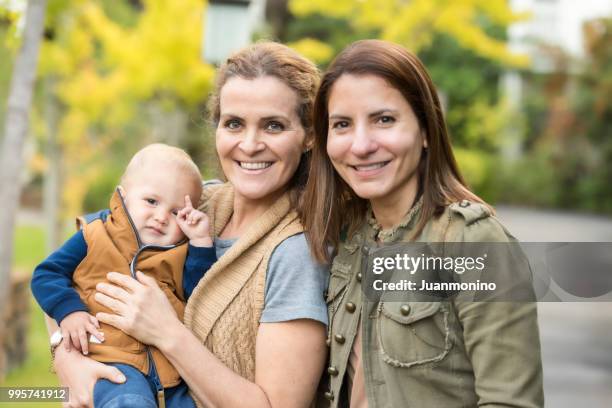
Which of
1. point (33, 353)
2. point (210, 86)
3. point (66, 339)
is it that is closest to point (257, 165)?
point (66, 339)

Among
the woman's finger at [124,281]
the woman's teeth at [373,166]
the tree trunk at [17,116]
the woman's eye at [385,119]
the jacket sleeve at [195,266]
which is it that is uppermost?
the tree trunk at [17,116]

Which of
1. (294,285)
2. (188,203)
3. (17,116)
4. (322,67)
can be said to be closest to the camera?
(294,285)

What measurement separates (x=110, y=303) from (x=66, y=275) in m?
0.24

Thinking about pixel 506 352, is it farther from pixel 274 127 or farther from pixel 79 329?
pixel 79 329

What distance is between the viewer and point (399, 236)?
96.4 inches

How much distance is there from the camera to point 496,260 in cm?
218

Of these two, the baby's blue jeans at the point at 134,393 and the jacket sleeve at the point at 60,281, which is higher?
the jacket sleeve at the point at 60,281

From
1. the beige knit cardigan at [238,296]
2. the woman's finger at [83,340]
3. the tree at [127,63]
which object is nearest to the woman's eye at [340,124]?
the beige knit cardigan at [238,296]

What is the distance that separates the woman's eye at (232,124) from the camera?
2.76m

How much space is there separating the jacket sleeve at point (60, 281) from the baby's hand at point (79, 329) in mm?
28

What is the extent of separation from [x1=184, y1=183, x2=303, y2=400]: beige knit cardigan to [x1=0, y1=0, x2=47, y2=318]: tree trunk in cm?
269

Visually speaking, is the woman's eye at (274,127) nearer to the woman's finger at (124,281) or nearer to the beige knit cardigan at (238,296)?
the beige knit cardigan at (238,296)

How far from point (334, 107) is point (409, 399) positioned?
0.93 m

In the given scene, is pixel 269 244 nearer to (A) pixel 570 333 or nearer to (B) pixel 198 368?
(B) pixel 198 368
